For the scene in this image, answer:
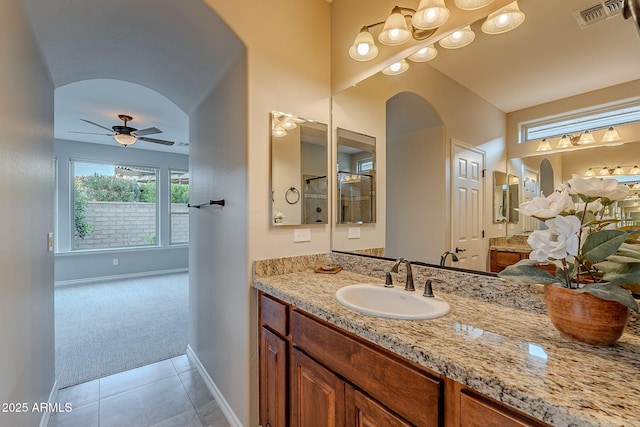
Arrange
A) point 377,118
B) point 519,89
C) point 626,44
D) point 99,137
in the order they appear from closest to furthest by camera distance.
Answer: point 626,44, point 519,89, point 377,118, point 99,137

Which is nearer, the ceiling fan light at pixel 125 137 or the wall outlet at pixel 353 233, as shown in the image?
the wall outlet at pixel 353 233

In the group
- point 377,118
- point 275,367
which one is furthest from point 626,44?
point 275,367

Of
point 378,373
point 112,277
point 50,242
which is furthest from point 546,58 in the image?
point 112,277

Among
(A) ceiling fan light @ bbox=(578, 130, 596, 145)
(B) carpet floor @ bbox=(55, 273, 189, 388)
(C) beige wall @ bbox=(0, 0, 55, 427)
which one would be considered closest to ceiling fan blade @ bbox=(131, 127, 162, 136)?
(C) beige wall @ bbox=(0, 0, 55, 427)

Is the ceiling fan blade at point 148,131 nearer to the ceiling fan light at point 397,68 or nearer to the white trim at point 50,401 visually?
the white trim at point 50,401

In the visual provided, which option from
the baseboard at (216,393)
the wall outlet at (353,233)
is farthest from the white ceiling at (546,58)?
the baseboard at (216,393)

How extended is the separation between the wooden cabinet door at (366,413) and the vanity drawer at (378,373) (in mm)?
21

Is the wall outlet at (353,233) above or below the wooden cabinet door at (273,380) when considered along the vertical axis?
above

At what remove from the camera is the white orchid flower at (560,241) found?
783mm

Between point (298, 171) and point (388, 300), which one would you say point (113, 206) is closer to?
point (298, 171)

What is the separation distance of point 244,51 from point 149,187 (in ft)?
17.8

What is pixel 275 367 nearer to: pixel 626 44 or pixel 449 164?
pixel 449 164

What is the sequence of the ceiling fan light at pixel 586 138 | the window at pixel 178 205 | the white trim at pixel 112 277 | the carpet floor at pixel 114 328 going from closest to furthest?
the ceiling fan light at pixel 586 138 → the carpet floor at pixel 114 328 → the white trim at pixel 112 277 → the window at pixel 178 205

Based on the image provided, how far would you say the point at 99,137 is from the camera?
16.3 feet
